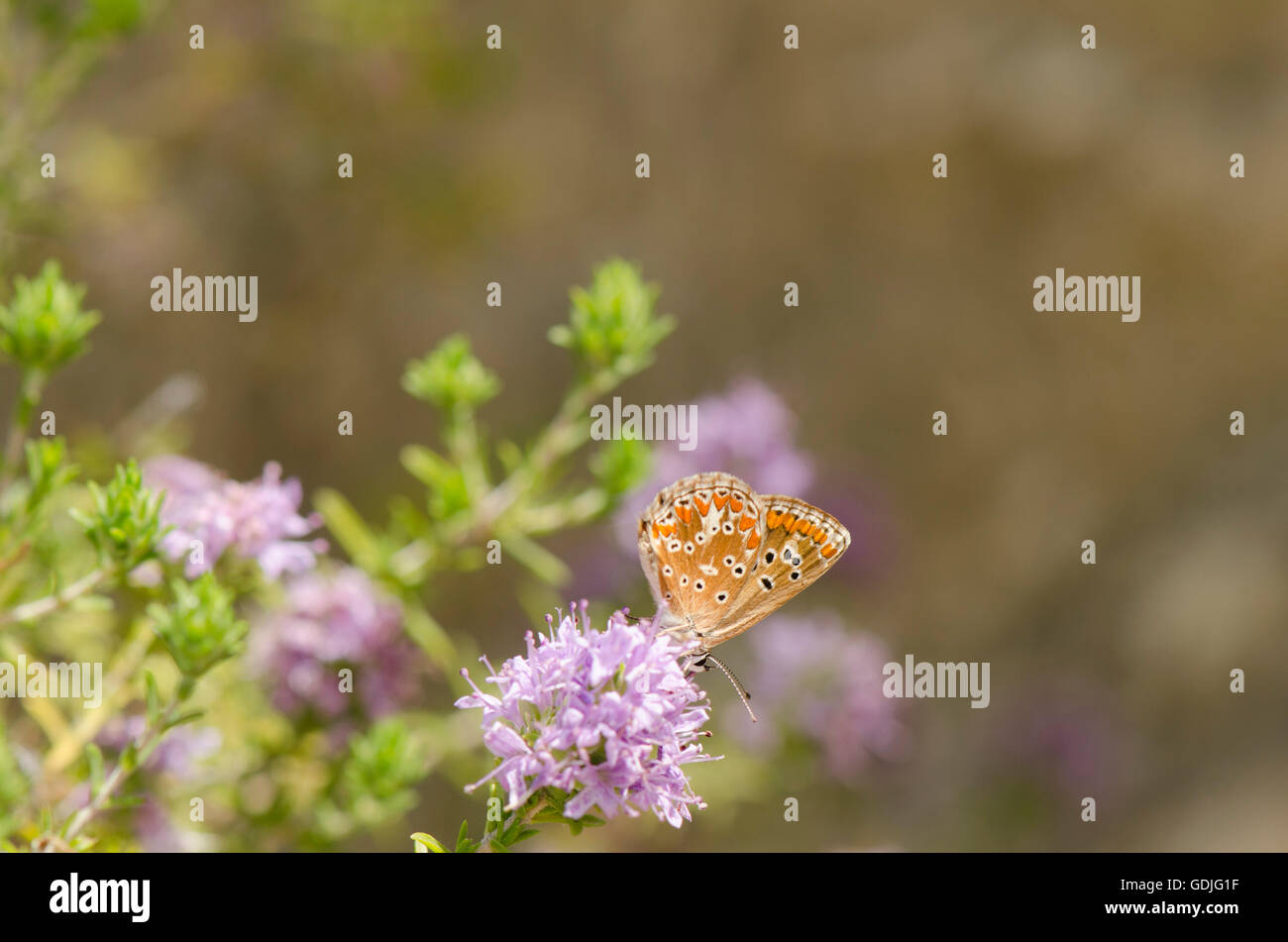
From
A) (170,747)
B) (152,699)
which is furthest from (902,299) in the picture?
(152,699)

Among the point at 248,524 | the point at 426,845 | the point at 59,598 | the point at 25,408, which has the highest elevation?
the point at 25,408

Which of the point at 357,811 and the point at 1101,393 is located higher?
the point at 1101,393

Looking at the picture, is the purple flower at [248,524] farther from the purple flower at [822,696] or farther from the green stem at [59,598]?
the purple flower at [822,696]

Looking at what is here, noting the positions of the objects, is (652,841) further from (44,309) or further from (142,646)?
(44,309)

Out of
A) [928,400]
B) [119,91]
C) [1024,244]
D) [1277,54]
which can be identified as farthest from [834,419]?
[119,91]

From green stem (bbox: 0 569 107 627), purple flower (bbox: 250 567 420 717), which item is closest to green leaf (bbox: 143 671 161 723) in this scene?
green stem (bbox: 0 569 107 627)

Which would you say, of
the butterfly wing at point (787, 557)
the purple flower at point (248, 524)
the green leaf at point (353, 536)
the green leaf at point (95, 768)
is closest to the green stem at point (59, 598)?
the purple flower at point (248, 524)

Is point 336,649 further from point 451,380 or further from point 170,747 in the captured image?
point 451,380
